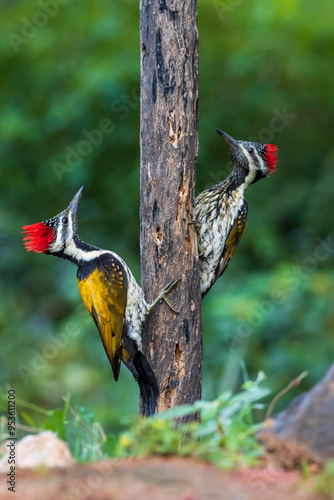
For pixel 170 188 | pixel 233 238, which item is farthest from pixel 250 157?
pixel 170 188

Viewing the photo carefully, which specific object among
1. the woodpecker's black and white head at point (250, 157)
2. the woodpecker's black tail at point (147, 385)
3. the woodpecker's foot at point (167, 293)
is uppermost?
the woodpecker's black and white head at point (250, 157)

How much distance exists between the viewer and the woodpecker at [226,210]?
420 centimetres

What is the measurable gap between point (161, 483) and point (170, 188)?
1.80 metres

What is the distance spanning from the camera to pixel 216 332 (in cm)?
607

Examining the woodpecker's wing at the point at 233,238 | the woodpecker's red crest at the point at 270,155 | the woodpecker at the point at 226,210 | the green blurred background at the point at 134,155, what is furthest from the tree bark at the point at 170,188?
the green blurred background at the point at 134,155

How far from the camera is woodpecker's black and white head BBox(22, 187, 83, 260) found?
4.08m

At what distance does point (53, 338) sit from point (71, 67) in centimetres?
299

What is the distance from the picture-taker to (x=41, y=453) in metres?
2.64

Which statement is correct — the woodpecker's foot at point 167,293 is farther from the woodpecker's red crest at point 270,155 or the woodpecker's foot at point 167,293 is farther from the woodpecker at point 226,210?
the woodpecker's red crest at point 270,155

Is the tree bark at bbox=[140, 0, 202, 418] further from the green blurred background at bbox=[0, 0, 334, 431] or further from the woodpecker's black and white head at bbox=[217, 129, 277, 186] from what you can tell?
the green blurred background at bbox=[0, 0, 334, 431]

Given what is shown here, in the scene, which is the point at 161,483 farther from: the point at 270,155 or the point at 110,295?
the point at 270,155

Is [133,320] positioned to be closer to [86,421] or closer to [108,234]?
[86,421]

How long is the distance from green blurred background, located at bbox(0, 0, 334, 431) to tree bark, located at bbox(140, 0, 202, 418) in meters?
2.35

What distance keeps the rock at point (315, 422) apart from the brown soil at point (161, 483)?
10.3 inches
